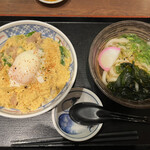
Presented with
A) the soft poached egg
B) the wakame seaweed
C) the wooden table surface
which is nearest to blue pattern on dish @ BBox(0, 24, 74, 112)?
the soft poached egg

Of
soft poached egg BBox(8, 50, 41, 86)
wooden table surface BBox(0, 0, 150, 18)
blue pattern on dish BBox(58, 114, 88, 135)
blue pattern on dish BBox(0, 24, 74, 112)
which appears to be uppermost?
wooden table surface BBox(0, 0, 150, 18)

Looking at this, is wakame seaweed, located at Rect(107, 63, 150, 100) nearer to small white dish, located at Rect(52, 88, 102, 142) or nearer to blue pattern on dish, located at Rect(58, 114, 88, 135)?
small white dish, located at Rect(52, 88, 102, 142)

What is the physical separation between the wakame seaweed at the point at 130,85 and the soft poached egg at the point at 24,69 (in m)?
0.75

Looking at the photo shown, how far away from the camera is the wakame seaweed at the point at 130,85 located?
1.53 m

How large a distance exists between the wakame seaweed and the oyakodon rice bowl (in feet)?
1.48

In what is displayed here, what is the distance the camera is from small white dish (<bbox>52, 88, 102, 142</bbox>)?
156cm

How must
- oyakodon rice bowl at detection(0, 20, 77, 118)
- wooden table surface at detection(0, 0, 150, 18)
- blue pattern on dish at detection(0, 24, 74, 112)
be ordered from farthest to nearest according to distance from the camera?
wooden table surface at detection(0, 0, 150, 18)
blue pattern on dish at detection(0, 24, 74, 112)
oyakodon rice bowl at detection(0, 20, 77, 118)

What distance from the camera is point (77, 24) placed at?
6.23 feet

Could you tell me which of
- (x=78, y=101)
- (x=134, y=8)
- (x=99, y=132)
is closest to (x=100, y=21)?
(x=134, y=8)

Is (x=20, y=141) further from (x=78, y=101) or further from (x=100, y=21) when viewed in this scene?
(x=100, y=21)

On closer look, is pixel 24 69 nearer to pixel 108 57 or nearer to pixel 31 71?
pixel 31 71

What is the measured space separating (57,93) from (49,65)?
0.90ft

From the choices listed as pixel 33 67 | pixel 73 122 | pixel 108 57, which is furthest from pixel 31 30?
pixel 73 122

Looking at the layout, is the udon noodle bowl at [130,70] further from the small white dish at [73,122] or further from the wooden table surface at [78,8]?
the wooden table surface at [78,8]
